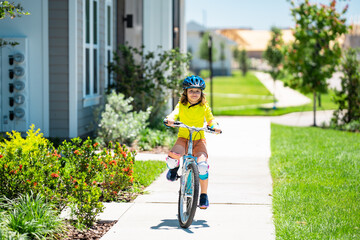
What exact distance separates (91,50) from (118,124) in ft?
6.15

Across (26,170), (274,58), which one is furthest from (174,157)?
(274,58)

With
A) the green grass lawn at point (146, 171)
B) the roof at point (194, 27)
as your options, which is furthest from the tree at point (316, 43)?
the roof at point (194, 27)

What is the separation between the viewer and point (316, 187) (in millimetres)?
8016

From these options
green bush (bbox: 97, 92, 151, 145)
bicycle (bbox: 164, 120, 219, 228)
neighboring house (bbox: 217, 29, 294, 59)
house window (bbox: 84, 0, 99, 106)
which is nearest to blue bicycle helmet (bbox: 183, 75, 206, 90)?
bicycle (bbox: 164, 120, 219, 228)

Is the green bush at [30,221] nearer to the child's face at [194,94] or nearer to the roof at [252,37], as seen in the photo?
the child's face at [194,94]

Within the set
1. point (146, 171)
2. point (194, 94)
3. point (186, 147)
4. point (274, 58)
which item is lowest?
point (146, 171)

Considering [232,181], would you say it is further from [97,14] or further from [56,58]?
[97,14]

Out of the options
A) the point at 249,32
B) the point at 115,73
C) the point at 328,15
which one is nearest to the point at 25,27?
the point at 115,73

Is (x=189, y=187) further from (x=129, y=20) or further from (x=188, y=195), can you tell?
(x=129, y=20)

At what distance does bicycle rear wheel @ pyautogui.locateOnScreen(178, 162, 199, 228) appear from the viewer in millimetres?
5938

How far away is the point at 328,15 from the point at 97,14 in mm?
8208

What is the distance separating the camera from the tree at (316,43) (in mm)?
18375

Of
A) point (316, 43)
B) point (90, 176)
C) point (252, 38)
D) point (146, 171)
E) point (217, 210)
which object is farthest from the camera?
point (252, 38)

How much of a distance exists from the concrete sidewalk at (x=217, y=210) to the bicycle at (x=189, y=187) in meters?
0.14
